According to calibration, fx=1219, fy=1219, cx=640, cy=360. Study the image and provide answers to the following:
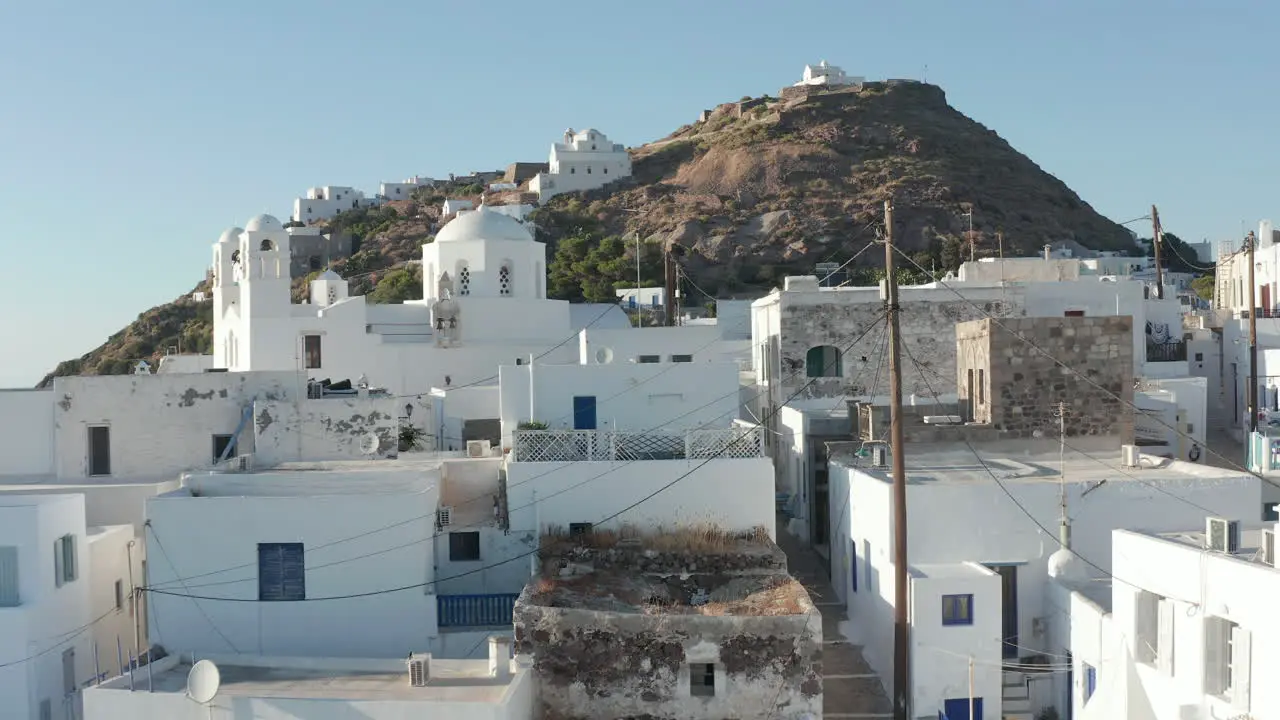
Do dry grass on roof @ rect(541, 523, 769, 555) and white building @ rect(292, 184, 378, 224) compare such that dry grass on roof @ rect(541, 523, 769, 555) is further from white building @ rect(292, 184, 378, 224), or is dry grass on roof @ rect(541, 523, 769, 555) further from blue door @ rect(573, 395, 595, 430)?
white building @ rect(292, 184, 378, 224)

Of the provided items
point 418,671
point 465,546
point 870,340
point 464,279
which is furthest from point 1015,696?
point 464,279

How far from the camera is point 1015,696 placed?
45.6ft

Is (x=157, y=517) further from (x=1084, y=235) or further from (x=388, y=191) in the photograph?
(x=388, y=191)

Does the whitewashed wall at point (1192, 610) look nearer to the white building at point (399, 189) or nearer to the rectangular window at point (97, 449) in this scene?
the rectangular window at point (97, 449)

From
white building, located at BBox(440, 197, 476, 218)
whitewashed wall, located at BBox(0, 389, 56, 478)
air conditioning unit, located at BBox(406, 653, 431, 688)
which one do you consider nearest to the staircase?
air conditioning unit, located at BBox(406, 653, 431, 688)

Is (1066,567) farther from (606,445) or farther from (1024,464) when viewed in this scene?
(606,445)

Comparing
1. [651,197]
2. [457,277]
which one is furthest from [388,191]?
[457,277]

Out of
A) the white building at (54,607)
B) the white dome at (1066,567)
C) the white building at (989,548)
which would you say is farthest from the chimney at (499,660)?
the white dome at (1066,567)

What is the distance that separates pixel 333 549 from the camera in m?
15.0

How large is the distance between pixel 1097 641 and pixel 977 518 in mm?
2600

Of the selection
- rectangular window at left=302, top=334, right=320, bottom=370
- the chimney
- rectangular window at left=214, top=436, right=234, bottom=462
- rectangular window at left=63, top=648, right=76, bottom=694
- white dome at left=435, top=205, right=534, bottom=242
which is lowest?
rectangular window at left=63, top=648, right=76, bottom=694

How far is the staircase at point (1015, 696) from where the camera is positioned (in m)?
13.9

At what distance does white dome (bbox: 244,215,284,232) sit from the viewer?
32.5 m

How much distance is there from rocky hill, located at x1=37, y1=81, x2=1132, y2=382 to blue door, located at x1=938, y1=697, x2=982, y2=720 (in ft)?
141
